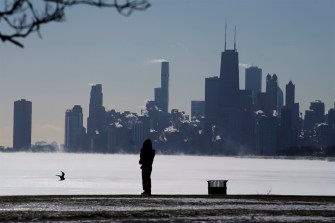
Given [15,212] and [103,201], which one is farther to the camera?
[103,201]

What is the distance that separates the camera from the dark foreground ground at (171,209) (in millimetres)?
22781

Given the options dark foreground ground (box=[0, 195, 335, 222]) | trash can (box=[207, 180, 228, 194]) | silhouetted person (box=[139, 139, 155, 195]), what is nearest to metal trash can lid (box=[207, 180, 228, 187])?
trash can (box=[207, 180, 228, 194])

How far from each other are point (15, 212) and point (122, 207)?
370 cm

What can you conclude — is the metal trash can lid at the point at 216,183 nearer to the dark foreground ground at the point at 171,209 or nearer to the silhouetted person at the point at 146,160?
the silhouetted person at the point at 146,160

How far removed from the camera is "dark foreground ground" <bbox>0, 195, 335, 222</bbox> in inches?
897

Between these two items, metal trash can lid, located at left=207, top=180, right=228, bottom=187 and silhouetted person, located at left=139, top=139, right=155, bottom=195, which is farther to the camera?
metal trash can lid, located at left=207, top=180, right=228, bottom=187

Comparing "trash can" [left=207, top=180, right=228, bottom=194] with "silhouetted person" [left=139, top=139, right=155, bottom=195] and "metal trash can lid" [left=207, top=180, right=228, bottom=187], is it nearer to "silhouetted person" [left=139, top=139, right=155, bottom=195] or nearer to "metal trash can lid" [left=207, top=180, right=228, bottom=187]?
"metal trash can lid" [left=207, top=180, right=228, bottom=187]

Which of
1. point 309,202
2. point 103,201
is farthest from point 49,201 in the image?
point 309,202

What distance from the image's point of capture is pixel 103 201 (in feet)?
99.5

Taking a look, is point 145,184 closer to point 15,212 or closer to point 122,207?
point 122,207

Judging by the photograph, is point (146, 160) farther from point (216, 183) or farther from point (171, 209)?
point (171, 209)

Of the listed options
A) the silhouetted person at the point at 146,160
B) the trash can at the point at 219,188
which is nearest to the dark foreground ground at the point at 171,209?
the silhouetted person at the point at 146,160

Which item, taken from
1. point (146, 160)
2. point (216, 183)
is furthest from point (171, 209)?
point (216, 183)

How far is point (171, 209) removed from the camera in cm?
2605
